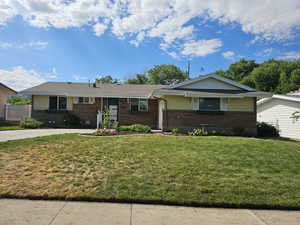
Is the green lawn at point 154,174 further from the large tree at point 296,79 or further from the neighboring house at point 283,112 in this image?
the large tree at point 296,79

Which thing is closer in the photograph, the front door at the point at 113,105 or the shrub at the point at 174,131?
the shrub at the point at 174,131

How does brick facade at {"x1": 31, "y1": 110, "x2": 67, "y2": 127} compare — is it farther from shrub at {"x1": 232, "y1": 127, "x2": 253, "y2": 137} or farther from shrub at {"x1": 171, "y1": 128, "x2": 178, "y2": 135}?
shrub at {"x1": 232, "y1": 127, "x2": 253, "y2": 137}

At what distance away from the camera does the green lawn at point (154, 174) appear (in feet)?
12.0

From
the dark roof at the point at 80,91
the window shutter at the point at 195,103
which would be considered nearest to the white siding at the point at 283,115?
the window shutter at the point at 195,103

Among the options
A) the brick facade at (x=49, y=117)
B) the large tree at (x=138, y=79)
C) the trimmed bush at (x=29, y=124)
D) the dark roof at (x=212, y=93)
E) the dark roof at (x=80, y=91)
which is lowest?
the trimmed bush at (x=29, y=124)

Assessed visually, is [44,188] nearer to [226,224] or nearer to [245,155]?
[226,224]

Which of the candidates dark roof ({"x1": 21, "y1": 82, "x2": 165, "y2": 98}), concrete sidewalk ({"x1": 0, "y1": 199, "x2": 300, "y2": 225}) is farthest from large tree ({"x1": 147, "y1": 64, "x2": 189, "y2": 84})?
concrete sidewalk ({"x1": 0, "y1": 199, "x2": 300, "y2": 225})

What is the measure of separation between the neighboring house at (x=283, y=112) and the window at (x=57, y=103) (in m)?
16.7

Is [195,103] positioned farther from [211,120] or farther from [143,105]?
[143,105]

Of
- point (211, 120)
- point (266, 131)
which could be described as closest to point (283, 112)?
point (266, 131)

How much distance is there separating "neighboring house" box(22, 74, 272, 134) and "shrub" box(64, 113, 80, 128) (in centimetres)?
50

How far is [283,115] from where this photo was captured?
13.8 m

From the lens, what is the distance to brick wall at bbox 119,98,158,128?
16.0 m

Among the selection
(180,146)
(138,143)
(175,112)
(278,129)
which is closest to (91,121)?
(175,112)
